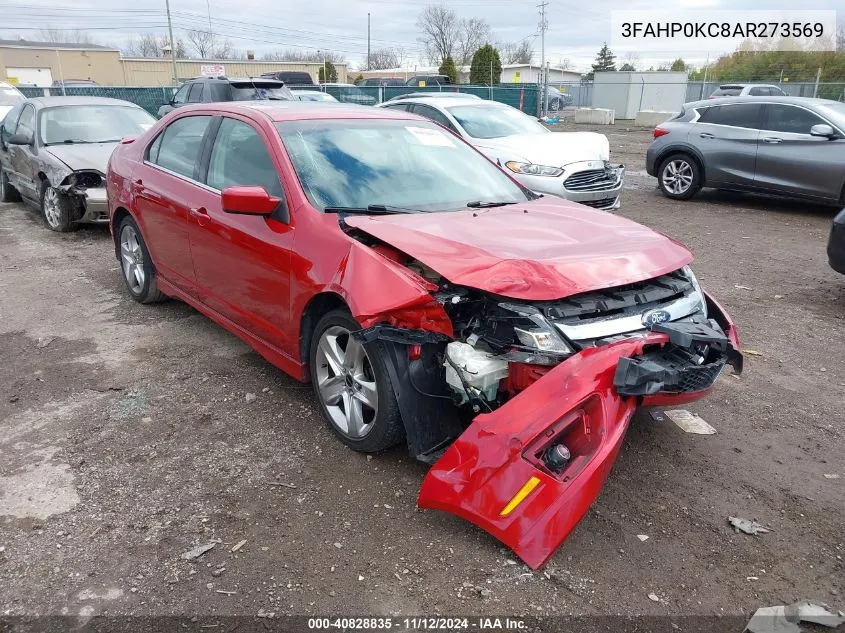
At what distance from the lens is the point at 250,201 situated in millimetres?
3529

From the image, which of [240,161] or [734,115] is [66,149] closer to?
[240,161]

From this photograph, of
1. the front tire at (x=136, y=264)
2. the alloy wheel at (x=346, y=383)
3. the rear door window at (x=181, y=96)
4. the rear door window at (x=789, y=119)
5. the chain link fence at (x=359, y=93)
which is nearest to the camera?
the alloy wheel at (x=346, y=383)

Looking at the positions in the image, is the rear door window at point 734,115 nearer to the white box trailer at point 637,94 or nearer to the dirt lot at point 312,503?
the dirt lot at point 312,503

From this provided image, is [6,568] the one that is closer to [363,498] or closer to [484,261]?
[363,498]

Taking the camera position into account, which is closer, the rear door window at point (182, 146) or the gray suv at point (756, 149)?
the rear door window at point (182, 146)

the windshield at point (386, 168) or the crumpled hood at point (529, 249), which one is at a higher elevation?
the windshield at point (386, 168)

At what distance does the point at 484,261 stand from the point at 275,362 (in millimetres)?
1600

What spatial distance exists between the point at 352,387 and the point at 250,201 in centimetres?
114

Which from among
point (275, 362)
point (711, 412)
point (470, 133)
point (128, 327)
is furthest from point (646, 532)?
point (470, 133)

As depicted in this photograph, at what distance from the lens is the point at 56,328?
208 inches

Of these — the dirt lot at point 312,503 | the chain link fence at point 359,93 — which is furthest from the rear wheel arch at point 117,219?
the chain link fence at point 359,93

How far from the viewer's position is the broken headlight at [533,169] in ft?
26.9

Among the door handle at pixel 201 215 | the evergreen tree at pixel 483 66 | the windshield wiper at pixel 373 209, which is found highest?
the evergreen tree at pixel 483 66

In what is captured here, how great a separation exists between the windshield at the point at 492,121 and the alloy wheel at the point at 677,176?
2576mm
